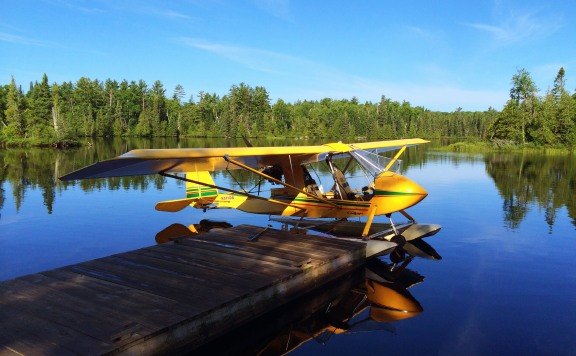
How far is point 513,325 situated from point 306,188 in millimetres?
5248

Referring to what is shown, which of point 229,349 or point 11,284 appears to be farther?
point 11,284

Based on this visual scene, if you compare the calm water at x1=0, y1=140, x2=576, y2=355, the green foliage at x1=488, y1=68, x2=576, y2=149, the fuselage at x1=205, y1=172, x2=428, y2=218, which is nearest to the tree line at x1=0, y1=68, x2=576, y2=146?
the green foliage at x1=488, y1=68, x2=576, y2=149

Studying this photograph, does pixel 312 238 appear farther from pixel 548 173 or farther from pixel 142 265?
pixel 548 173

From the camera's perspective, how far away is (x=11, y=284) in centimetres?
511

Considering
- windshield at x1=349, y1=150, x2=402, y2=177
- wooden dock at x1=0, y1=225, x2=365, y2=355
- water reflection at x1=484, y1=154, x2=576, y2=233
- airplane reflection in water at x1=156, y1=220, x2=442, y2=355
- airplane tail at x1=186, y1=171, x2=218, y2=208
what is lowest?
airplane reflection in water at x1=156, y1=220, x2=442, y2=355

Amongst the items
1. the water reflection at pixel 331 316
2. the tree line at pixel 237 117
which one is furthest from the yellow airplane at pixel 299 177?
the tree line at pixel 237 117

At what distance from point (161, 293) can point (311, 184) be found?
17.9 feet

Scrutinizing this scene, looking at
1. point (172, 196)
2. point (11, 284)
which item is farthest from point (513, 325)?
point (172, 196)

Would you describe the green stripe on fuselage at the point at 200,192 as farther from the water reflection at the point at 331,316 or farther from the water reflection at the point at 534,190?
the water reflection at the point at 534,190

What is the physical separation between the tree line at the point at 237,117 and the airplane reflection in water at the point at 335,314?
5057 cm

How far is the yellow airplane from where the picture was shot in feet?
23.3

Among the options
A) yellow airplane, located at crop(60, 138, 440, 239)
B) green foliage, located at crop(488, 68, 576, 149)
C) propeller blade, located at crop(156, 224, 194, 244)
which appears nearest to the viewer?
yellow airplane, located at crop(60, 138, 440, 239)

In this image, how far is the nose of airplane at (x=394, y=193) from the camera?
7645 mm

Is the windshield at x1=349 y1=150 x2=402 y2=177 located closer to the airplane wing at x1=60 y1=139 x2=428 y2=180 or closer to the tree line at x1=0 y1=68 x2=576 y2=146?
the airplane wing at x1=60 y1=139 x2=428 y2=180
